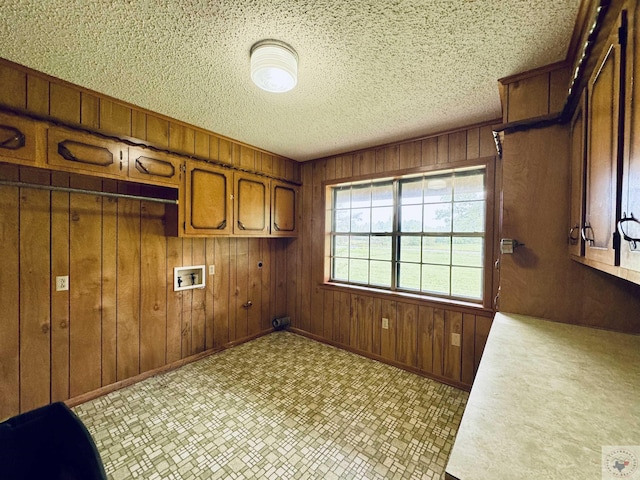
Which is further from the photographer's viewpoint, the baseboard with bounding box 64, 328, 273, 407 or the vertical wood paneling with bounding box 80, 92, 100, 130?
the baseboard with bounding box 64, 328, 273, 407

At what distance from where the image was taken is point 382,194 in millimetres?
3121

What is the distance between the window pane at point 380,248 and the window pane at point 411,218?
25 centimetres

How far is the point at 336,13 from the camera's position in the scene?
1.22 meters

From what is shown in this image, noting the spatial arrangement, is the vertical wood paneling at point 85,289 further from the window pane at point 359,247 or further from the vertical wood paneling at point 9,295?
the window pane at point 359,247

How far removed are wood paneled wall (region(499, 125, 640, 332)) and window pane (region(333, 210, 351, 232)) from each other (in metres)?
1.92

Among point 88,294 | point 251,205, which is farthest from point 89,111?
A: point 251,205

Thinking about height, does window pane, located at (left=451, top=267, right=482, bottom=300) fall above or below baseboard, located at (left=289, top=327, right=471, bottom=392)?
above

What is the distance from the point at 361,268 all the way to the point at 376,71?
2208mm

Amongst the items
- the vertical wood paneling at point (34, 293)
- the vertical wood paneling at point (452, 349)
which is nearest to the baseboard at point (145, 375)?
the vertical wood paneling at point (34, 293)

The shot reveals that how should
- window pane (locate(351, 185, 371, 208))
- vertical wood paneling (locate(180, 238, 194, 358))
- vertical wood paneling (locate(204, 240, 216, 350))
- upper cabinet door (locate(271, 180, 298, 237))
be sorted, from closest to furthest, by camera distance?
1. vertical wood paneling (locate(180, 238, 194, 358))
2. vertical wood paneling (locate(204, 240, 216, 350))
3. window pane (locate(351, 185, 371, 208))
4. upper cabinet door (locate(271, 180, 298, 237))

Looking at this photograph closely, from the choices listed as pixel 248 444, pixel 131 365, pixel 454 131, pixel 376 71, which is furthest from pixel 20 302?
pixel 454 131

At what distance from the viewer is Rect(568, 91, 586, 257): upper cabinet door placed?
3.94 feet

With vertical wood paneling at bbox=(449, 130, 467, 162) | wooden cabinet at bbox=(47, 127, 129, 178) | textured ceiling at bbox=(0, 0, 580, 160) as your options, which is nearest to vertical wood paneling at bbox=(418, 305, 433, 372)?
vertical wood paneling at bbox=(449, 130, 467, 162)

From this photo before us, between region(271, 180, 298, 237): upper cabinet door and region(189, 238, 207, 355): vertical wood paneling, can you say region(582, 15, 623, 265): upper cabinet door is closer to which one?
region(271, 180, 298, 237): upper cabinet door
